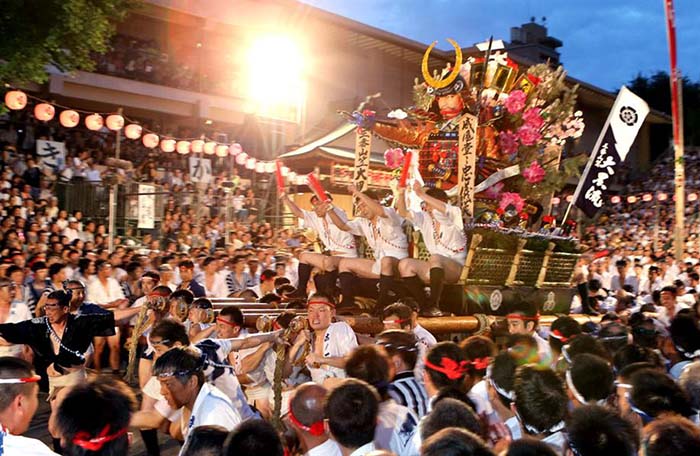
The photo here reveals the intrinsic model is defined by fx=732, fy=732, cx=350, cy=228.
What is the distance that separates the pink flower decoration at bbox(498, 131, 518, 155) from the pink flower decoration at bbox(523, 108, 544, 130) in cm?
26

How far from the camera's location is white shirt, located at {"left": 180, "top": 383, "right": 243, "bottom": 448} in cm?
341

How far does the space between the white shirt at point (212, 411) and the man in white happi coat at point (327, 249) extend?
4392mm

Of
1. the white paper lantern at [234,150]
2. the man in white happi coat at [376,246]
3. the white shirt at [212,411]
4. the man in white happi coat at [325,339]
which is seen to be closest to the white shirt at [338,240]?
the man in white happi coat at [376,246]

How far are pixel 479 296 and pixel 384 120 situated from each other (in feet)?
8.38

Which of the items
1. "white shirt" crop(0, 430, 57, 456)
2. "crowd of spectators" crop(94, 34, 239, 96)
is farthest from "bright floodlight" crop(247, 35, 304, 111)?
"white shirt" crop(0, 430, 57, 456)

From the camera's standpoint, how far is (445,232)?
7.50 meters

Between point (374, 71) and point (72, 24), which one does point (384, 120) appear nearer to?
point (72, 24)

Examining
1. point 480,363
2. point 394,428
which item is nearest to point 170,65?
point 480,363

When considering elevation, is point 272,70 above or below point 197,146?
above

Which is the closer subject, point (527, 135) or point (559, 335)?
point (559, 335)

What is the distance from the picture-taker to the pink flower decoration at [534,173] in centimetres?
881

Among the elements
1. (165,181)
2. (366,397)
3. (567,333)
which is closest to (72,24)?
(165,181)

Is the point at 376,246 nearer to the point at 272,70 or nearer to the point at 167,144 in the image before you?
the point at 167,144

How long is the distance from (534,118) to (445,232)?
240 centimetres
